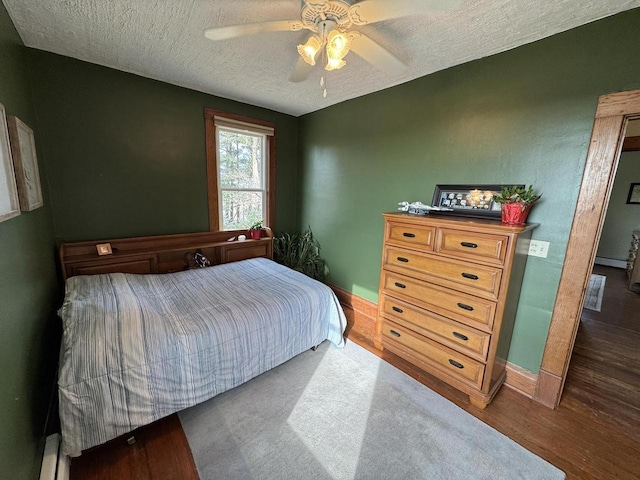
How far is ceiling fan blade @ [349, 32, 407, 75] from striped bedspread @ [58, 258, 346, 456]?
1.72m

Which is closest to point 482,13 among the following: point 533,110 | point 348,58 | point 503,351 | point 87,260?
point 533,110

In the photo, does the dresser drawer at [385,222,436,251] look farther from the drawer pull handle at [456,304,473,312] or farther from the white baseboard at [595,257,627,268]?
the white baseboard at [595,257,627,268]

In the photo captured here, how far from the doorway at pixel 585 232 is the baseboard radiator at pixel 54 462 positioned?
2925mm

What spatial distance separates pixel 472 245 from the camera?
1.73 m

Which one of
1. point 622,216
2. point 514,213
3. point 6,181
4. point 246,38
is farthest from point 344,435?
point 622,216

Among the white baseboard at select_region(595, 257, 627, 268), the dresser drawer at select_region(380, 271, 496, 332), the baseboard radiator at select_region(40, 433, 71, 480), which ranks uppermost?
the dresser drawer at select_region(380, 271, 496, 332)

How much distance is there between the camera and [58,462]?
49.1 inches

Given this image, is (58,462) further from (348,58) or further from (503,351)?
(348,58)

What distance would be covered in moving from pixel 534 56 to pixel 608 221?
6156mm

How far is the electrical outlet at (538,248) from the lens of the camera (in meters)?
1.80

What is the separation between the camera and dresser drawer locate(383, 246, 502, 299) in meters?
1.68

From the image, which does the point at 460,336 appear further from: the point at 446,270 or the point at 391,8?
the point at 391,8

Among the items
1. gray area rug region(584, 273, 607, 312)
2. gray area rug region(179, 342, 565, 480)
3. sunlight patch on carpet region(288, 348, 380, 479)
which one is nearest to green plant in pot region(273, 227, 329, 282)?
sunlight patch on carpet region(288, 348, 380, 479)

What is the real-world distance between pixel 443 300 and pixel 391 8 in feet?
5.86
